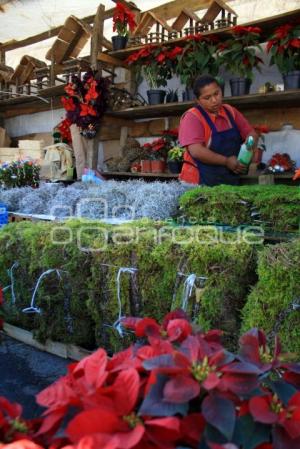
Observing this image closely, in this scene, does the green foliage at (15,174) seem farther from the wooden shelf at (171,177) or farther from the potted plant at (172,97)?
the potted plant at (172,97)

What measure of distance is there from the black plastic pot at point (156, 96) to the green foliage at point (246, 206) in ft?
7.84

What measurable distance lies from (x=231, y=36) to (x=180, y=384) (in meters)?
3.97

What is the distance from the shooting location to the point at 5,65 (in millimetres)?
6840

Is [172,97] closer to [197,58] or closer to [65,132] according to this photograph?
[197,58]

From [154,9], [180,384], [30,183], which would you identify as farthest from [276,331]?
[154,9]

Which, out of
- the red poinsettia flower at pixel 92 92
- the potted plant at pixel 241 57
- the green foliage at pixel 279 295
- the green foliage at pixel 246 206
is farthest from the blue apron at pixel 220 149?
the red poinsettia flower at pixel 92 92

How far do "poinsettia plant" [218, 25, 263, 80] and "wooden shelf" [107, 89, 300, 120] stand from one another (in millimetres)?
228

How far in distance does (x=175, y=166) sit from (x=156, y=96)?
81cm

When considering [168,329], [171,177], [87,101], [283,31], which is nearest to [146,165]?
[171,177]

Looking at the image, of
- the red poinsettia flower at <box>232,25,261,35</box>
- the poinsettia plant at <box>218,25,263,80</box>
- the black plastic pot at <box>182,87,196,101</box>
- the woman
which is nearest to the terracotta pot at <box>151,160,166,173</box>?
the black plastic pot at <box>182,87,196,101</box>

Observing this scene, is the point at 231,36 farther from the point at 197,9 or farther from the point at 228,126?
the point at 228,126

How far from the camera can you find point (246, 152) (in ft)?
9.89

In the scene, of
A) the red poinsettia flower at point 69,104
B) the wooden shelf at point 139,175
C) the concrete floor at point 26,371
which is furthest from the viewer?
the red poinsettia flower at point 69,104

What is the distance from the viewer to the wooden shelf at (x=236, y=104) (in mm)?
3891
